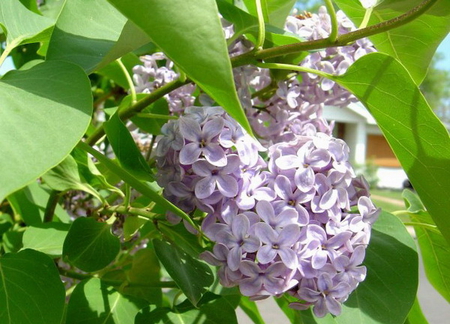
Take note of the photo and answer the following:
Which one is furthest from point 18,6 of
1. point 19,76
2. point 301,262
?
point 301,262

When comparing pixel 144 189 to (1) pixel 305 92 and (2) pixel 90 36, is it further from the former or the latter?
(1) pixel 305 92

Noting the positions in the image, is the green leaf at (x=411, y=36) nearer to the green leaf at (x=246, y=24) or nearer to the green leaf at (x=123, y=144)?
the green leaf at (x=246, y=24)

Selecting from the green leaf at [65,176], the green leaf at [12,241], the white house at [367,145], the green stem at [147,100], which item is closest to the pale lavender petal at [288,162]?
the green stem at [147,100]

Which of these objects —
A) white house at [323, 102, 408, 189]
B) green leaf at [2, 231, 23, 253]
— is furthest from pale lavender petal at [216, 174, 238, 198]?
white house at [323, 102, 408, 189]

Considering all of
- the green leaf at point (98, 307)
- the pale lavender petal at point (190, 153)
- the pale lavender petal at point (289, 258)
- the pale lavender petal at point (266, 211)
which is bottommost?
the green leaf at point (98, 307)

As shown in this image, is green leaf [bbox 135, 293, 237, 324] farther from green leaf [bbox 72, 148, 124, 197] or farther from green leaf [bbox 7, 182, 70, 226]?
green leaf [bbox 7, 182, 70, 226]

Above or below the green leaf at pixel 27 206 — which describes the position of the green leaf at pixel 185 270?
above

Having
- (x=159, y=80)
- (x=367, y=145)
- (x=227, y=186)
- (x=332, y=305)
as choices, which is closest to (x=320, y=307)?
(x=332, y=305)
